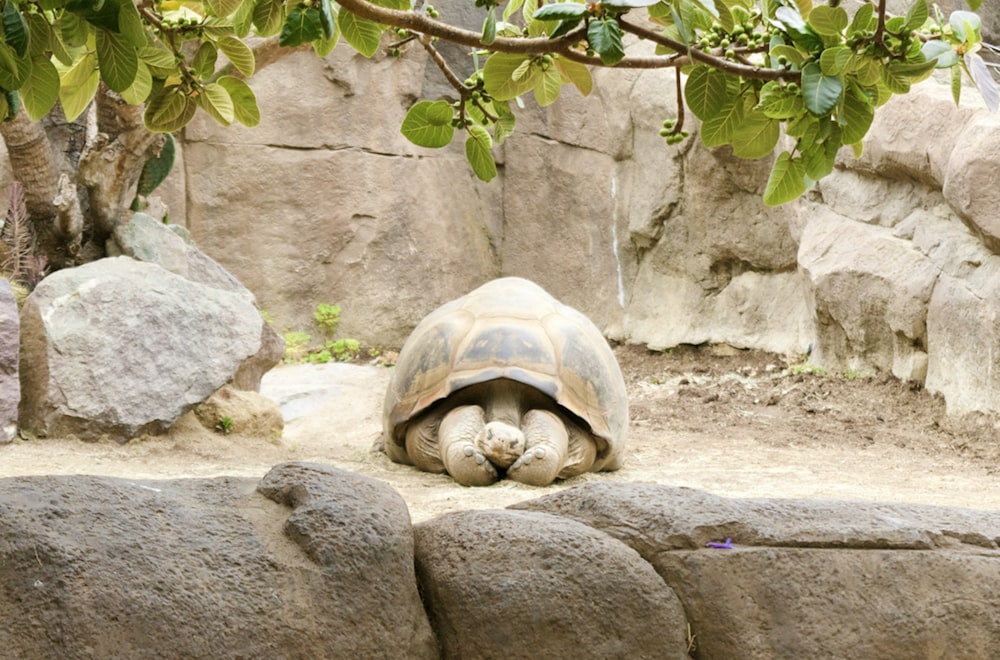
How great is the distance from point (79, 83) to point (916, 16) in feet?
4.45

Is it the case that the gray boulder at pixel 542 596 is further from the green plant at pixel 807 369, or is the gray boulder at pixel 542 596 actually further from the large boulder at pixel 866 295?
the green plant at pixel 807 369

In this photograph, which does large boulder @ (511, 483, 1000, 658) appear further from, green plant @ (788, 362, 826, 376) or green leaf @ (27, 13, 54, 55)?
green plant @ (788, 362, 826, 376)

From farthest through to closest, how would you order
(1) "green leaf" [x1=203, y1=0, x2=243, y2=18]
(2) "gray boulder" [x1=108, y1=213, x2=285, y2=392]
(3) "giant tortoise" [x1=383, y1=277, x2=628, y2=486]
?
1. (2) "gray boulder" [x1=108, y1=213, x2=285, y2=392]
2. (3) "giant tortoise" [x1=383, y1=277, x2=628, y2=486]
3. (1) "green leaf" [x1=203, y1=0, x2=243, y2=18]

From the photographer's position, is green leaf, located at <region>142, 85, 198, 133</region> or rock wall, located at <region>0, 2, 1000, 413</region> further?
rock wall, located at <region>0, 2, 1000, 413</region>

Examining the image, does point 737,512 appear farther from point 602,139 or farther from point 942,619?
point 602,139

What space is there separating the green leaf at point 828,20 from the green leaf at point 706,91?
204 mm

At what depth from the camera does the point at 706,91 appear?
1.85m

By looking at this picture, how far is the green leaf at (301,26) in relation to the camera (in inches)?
64.4

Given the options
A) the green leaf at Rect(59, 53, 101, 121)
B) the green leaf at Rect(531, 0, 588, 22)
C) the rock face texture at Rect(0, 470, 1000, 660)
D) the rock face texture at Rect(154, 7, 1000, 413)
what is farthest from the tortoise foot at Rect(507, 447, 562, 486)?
the rock face texture at Rect(154, 7, 1000, 413)

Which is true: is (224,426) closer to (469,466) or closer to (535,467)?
(469,466)

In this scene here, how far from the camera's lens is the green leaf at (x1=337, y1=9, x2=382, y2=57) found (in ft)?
6.24

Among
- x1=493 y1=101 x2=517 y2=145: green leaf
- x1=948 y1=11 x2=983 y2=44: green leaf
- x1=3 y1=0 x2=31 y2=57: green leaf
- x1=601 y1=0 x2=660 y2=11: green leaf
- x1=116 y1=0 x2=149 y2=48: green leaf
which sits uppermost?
x1=948 y1=11 x2=983 y2=44: green leaf

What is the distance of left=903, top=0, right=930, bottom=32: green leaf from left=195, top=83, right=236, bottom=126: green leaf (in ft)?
3.61

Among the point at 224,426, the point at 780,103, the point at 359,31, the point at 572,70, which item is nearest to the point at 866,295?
the point at 224,426
